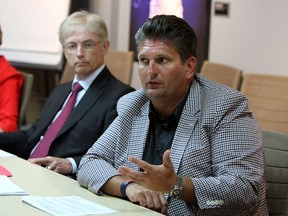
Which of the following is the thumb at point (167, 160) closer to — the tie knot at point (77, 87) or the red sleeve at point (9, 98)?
the tie knot at point (77, 87)

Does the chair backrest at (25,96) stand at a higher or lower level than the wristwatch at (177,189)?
lower

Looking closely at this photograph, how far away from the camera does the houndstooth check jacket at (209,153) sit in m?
Result: 2.16

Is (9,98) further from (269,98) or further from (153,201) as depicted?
(153,201)

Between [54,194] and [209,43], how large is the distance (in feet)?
11.4

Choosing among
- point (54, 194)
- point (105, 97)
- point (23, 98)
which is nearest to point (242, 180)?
point (54, 194)

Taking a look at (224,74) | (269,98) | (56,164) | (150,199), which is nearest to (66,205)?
(150,199)

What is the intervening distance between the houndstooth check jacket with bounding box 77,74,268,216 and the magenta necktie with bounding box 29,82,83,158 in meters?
0.87

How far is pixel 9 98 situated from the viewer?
414 cm

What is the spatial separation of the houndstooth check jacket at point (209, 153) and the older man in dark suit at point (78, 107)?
0.63m

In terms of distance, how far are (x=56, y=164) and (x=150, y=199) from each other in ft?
3.33

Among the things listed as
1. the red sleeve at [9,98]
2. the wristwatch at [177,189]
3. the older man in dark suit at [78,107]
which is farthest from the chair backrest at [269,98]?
the wristwatch at [177,189]

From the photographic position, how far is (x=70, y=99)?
3.45m

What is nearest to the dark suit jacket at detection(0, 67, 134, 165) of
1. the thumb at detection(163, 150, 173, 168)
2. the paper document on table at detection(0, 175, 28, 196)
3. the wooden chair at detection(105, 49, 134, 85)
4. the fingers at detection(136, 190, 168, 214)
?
the paper document on table at detection(0, 175, 28, 196)

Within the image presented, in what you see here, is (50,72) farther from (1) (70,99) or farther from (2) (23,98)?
(1) (70,99)
